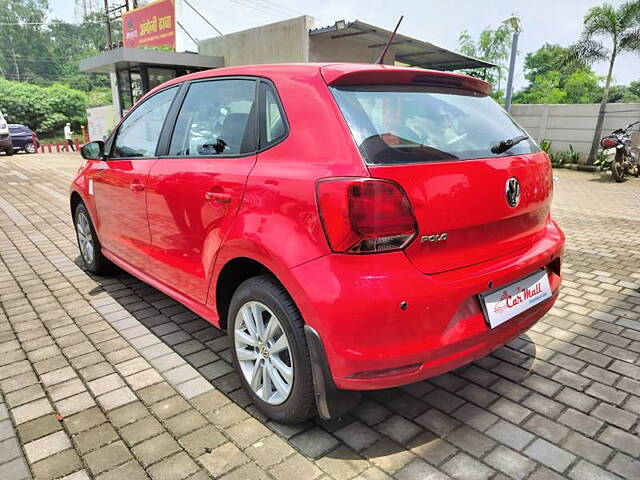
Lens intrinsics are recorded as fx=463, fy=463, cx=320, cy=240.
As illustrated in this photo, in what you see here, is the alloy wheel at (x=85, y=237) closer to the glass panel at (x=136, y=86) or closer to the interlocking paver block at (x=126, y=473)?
the interlocking paver block at (x=126, y=473)

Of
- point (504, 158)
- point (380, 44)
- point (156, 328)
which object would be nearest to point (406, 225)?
point (504, 158)

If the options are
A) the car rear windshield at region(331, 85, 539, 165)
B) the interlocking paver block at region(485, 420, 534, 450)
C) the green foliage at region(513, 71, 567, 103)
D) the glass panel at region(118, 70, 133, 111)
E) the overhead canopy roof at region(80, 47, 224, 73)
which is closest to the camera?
the car rear windshield at region(331, 85, 539, 165)

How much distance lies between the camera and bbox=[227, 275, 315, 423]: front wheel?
2008 millimetres

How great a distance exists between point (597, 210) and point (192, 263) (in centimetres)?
759

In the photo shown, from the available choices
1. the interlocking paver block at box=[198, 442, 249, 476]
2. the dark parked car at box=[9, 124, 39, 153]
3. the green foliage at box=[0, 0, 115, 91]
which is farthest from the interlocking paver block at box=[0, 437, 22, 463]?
the green foliage at box=[0, 0, 115, 91]

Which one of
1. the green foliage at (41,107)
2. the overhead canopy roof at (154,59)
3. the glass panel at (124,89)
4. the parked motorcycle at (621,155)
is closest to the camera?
the parked motorcycle at (621,155)

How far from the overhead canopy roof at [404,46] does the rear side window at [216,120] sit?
8851mm

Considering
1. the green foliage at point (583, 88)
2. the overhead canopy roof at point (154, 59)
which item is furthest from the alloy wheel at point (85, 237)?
the green foliage at point (583, 88)

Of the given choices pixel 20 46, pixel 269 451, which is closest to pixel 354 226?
pixel 269 451

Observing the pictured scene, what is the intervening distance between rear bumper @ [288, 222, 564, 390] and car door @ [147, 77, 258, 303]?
28.4 inches

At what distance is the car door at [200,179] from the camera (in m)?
2.36

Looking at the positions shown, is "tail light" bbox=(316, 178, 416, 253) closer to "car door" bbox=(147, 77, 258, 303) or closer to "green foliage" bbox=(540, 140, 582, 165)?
"car door" bbox=(147, 77, 258, 303)

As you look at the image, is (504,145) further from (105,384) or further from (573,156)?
(573,156)

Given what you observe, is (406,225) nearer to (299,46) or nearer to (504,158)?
(504,158)
